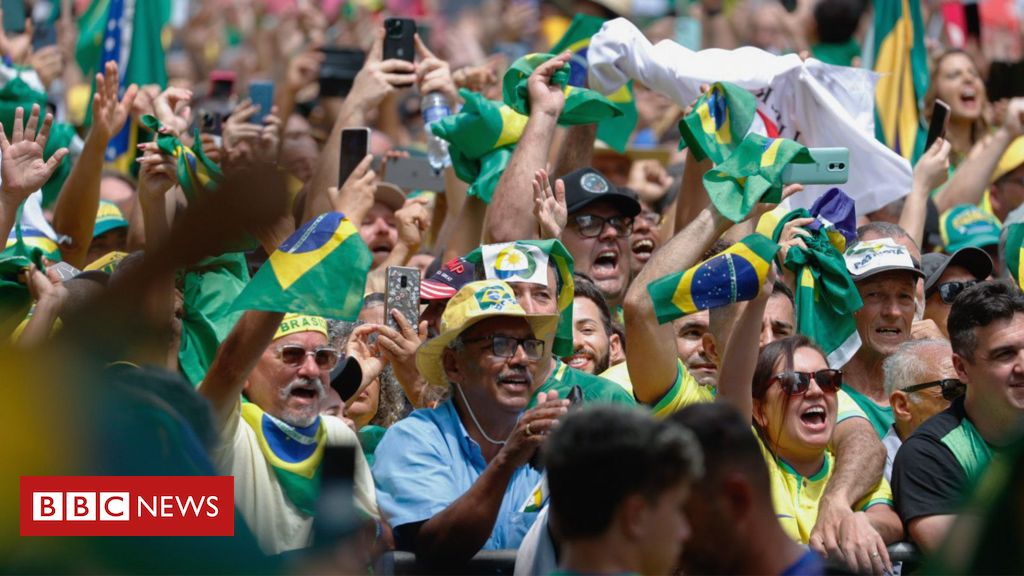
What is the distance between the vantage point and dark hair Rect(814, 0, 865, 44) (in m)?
9.27

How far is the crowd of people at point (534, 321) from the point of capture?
321 centimetres

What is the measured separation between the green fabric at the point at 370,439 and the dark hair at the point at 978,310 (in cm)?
198

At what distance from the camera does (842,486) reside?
536 cm

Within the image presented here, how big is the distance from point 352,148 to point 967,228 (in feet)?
9.92

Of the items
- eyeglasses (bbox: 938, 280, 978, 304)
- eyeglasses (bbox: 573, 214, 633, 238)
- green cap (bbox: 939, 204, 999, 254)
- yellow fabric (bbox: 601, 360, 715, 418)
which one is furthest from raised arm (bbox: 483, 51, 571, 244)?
green cap (bbox: 939, 204, 999, 254)

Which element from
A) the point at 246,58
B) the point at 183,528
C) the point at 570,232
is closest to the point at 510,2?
the point at 246,58

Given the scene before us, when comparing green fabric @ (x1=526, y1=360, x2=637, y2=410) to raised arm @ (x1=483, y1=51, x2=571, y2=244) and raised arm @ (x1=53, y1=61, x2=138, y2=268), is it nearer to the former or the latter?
raised arm @ (x1=483, y1=51, x2=571, y2=244)

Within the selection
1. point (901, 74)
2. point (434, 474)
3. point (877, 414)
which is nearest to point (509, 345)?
point (434, 474)

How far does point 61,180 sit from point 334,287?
4.06m

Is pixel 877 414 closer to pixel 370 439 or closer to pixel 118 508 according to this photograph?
pixel 370 439

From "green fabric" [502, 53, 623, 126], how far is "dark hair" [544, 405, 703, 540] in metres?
3.54

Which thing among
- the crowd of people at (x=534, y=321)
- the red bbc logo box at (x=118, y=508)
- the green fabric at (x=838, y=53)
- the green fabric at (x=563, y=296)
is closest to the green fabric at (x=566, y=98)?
the crowd of people at (x=534, y=321)

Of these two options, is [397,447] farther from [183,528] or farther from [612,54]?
[612,54]

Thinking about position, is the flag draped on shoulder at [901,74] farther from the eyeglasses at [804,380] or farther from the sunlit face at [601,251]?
the eyeglasses at [804,380]
